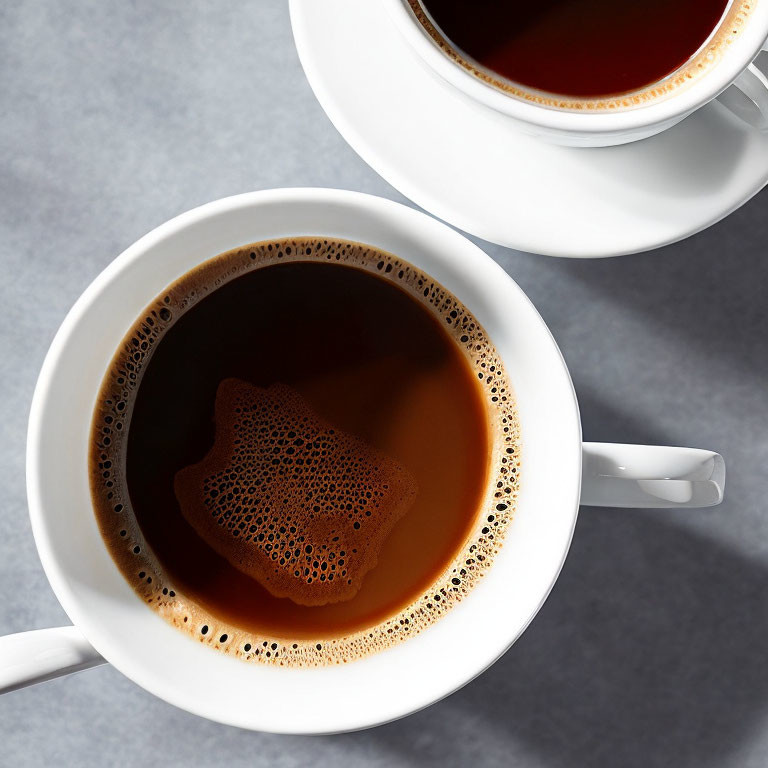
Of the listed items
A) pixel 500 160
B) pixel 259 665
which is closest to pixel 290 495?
pixel 259 665

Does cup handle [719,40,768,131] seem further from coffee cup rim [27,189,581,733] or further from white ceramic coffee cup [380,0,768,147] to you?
coffee cup rim [27,189,581,733]

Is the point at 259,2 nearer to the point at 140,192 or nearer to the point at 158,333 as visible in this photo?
the point at 140,192

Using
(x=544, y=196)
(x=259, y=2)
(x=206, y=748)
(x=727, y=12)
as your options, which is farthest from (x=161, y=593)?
(x=727, y=12)

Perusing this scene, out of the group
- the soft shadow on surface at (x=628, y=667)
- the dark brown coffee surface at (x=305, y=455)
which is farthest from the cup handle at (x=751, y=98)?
the soft shadow on surface at (x=628, y=667)

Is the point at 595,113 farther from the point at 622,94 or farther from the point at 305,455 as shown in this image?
the point at 305,455

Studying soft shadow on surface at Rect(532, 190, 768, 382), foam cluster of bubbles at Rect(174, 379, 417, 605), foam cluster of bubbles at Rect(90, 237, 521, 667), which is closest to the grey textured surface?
soft shadow on surface at Rect(532, 190, 768, 382)

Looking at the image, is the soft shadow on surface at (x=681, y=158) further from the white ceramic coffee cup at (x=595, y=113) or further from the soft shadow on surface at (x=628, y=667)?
the soft shadow on surface at (x=628, y=667)
